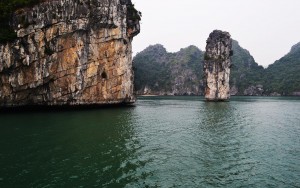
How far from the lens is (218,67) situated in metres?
107

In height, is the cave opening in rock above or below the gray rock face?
above

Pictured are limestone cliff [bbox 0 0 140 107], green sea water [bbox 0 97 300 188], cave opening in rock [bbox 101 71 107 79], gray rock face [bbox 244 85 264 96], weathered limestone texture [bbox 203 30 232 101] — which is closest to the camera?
green sea water [bbox 0 97 300 188]

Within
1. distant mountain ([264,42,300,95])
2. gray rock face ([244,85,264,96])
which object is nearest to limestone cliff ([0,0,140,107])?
distant mountain ([264,42,300,95])

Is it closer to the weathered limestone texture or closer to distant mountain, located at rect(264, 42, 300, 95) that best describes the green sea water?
the weathered limestone texture

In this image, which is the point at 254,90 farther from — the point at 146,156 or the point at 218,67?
the point at 146,156

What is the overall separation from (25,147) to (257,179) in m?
20.0

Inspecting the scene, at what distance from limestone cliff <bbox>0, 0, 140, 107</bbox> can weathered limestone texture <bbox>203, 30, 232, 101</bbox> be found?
51001 mm

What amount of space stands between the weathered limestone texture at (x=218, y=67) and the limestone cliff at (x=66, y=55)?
5100cm

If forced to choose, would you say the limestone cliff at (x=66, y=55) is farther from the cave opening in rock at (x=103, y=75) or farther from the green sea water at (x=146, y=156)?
the green sea water at (x=146, y=156)

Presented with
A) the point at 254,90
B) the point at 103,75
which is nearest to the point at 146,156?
the point at 103,75

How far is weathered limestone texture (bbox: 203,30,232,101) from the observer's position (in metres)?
107

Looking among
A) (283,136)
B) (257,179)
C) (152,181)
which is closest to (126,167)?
(152,181)

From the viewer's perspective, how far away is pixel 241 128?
38.5 meters

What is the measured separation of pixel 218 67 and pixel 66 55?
66653mm
